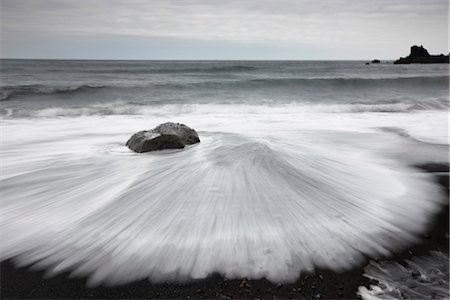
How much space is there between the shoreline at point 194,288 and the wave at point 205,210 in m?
0.09

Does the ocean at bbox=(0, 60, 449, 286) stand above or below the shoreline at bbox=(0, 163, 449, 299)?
above

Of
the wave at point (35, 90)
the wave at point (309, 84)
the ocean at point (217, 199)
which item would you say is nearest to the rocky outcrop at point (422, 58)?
the wave at point (309, 84)

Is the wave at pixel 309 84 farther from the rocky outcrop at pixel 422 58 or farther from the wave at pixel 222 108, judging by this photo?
the rocky outcrop at pixel 422 58

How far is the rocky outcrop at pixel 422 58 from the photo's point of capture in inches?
2718

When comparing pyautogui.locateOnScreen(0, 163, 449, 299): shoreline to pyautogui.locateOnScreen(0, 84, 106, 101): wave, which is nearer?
pyautogui.locateOnScreen(0, 163, 449, 299): shoreline

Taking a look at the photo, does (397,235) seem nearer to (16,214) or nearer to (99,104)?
(16,214)

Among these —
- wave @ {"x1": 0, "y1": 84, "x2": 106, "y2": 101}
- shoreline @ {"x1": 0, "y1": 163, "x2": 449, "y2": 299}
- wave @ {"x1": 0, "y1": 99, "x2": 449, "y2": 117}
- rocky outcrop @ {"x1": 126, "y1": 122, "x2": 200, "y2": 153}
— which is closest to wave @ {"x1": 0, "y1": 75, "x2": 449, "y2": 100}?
wave @ {"x1": 0, "y1": 84, "x2": 106, "y2": 101}

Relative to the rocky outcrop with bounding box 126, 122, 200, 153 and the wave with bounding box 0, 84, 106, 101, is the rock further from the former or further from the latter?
the wave with bounding box 0, 84, 106, 101

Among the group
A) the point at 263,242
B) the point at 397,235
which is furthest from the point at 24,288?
the point at 397,235

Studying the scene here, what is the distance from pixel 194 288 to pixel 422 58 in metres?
79.4

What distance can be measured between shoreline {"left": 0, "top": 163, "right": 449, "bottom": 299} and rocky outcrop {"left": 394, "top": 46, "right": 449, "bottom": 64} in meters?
78.4

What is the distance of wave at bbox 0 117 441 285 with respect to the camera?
9.65 feet

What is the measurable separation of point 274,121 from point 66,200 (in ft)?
24.9

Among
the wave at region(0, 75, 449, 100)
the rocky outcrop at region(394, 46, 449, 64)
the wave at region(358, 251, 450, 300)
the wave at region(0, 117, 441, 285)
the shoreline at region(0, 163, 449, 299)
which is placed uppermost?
the rocky outcrop at region(394, 46, 449, 64)
